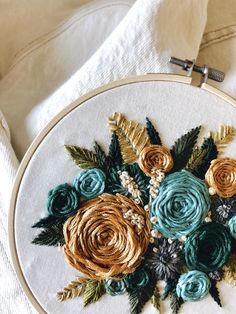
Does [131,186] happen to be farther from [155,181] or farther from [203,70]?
[203,70]

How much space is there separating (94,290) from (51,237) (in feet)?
0.23

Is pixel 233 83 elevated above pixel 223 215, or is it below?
above

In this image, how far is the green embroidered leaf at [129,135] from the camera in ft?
1.93

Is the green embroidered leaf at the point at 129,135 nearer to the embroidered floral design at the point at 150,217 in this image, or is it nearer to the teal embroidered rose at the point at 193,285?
the embroidered floral design at the point at 150,217

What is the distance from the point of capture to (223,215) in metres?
0.58

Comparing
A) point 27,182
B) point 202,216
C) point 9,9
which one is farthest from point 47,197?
point 9,9

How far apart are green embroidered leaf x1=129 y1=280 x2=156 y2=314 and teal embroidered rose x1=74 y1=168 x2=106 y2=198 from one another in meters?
0.11

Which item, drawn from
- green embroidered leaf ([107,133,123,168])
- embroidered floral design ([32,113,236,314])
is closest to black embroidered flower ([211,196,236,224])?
embroidered floral design ([32,113,236,314])

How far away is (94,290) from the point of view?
60 cm

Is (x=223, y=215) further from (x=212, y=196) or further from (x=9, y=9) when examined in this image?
(x=9, y=9)

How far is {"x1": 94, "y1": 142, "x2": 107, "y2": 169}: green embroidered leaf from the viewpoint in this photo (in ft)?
1.94

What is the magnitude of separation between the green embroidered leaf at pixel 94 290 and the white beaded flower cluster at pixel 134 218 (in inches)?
2.8

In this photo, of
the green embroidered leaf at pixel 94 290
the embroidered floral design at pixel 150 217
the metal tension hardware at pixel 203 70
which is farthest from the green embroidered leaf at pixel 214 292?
the metal tension hardware at pixel 203 70

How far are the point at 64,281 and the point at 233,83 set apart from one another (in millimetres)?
298
